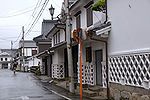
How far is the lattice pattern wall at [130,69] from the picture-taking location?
1066 centimetres

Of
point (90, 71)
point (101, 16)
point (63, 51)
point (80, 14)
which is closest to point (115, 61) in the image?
point (101, 16)

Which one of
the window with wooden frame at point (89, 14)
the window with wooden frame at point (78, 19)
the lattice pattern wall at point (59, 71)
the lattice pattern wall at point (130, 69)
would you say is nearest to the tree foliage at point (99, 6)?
Result: the lattice pattern wall at point (130, 69)

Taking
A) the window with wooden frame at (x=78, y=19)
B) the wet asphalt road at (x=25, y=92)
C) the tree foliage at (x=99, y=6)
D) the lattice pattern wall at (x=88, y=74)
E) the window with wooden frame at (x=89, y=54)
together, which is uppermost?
the window with wooden frame at (x=78, y=19)

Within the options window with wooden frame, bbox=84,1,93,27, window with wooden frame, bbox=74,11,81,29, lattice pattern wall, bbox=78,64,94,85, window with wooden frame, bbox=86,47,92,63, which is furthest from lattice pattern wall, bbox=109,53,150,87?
window with wooden frame, bbox=74,11,81,29

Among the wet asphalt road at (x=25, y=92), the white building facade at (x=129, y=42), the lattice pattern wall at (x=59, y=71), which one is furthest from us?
the lattice pattern wall at (x=59, y=71)

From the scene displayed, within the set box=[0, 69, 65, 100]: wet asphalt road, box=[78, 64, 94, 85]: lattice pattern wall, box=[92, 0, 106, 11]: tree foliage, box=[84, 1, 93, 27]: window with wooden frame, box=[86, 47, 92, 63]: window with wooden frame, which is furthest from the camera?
box=[86, 47, 92, 63]: window with wooden frame

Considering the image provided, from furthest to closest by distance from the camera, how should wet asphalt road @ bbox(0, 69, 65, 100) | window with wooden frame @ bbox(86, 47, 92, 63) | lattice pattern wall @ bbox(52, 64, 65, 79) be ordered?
lattice pattern wall @ bbox(52, 64, 65, 79)
window with wooden frame @ bbox(86, 47, 92, 63)
wet asphalt road @ bbox(0, 69, 65, 100)

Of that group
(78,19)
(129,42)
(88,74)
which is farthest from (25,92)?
A: (129,42)

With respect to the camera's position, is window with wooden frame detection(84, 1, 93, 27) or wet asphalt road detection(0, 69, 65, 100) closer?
wet asphalt road detection(0, 69, 65, 100)

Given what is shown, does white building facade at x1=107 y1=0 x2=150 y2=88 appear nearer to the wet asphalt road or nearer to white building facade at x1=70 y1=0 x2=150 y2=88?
white building facade at x1=70 y1=0 x2=150 y2=88

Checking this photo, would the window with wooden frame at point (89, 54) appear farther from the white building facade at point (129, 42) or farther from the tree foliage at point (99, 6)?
the white building facade at point (129, 42)

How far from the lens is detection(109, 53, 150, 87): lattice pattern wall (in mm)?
10659

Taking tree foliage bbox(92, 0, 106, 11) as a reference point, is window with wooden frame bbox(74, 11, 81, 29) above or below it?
above

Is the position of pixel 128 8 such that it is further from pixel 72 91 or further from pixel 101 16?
pixel 72 91
